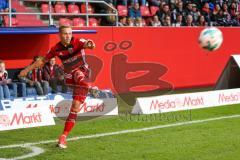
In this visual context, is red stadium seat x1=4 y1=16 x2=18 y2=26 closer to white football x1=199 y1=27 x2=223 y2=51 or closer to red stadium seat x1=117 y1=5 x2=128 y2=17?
red stadium seat x1=117 y1=5 x2=128 y2=17

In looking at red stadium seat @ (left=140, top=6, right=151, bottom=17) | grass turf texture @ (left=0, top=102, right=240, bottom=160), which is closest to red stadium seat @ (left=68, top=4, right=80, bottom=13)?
red stadium seat @ (left=140, top=6, right=151, bottom=17)

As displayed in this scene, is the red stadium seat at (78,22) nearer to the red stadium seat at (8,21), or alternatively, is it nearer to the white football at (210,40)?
the red stadium seat at (8,21)

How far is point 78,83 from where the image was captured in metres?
8.95

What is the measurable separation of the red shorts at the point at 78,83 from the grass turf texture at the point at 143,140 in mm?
809

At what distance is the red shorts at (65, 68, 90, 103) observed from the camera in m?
8.91

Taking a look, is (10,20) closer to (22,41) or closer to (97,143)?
(22,41)

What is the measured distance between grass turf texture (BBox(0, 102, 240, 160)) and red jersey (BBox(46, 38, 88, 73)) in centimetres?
132

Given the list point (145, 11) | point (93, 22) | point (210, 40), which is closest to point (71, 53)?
point (210, 40)

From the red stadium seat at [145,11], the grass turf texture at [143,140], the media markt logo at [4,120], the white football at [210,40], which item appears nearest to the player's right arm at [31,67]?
the grass turf texture at [143,140]

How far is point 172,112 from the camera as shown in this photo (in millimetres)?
13023

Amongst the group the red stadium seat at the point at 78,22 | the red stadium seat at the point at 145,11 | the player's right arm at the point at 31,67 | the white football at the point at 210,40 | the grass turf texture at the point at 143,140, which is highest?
the red stadium seat at the point at 145,11

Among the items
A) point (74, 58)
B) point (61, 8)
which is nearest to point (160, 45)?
point (61, 8)

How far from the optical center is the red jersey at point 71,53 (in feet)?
29.2

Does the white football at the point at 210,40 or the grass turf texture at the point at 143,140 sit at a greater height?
the white football at the point at 210,40
